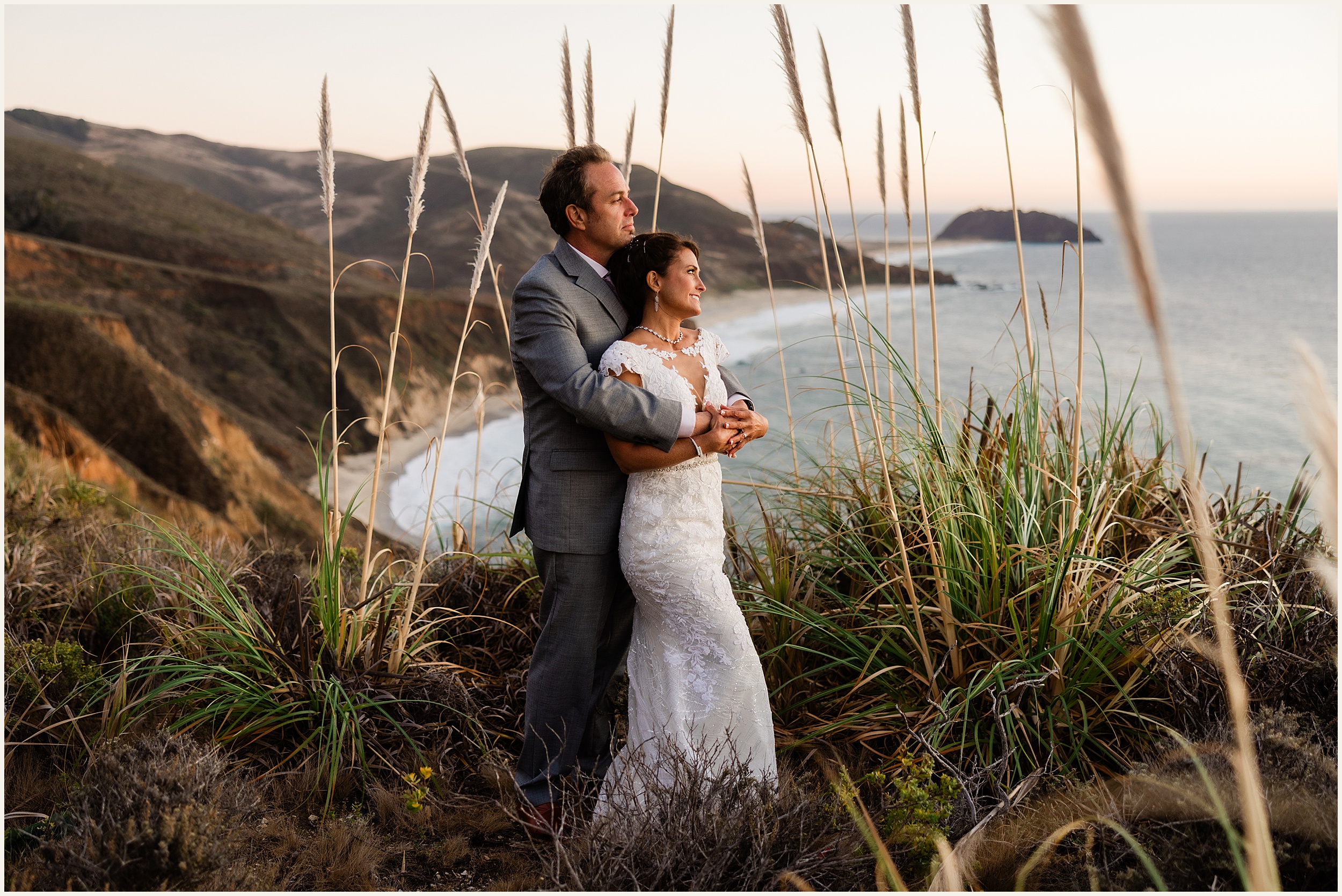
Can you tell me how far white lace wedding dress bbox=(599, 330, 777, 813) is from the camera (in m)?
2.44

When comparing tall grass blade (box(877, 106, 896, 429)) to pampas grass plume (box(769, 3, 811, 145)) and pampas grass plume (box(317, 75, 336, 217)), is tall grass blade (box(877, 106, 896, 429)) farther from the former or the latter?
pampas grass plume (box(317, 75, 336, 217))

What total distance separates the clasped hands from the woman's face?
0.30 m

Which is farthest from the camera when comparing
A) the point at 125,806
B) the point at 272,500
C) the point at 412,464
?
the point at 412,464

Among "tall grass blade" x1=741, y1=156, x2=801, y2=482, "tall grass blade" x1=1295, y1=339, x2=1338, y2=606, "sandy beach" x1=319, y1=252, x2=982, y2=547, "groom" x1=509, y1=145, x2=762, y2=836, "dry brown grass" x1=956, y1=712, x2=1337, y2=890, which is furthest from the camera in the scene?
"sandy beach" x1=319, y1=252, x2=982, y2=547

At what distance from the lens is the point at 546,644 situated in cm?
264

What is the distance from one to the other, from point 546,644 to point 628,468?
0.66 metres

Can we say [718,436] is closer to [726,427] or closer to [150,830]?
[726,427]

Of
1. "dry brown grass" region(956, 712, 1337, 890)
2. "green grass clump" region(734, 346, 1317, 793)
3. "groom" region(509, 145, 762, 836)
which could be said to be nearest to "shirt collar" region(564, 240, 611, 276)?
"groom" region(509, 145, 762, 836)

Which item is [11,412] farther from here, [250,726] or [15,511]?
[250,726]

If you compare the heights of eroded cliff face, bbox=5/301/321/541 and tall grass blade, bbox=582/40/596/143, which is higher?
tall grass blade, bbox=582/40/596/143

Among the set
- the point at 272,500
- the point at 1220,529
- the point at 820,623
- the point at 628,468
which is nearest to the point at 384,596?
the point at 628,468

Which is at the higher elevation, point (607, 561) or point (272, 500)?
point (607, 561)

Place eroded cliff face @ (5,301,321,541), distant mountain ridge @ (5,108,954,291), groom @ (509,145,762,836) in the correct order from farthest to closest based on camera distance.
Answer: distant mountain ridge @ (5,108,954,291), eroded cliff face @ (5,301,321,541), groom @ (509,145,762,836)

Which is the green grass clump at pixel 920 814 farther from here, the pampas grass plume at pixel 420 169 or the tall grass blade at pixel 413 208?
the pampas grass plume at pixel 420 169
